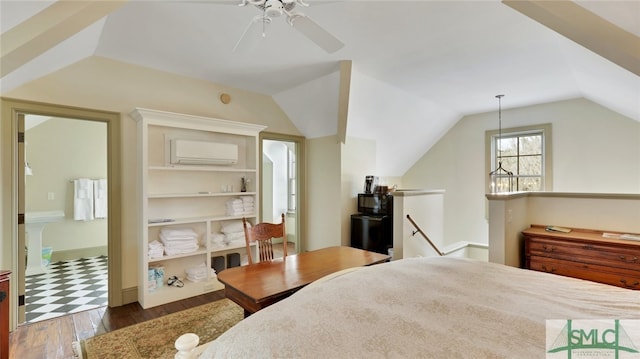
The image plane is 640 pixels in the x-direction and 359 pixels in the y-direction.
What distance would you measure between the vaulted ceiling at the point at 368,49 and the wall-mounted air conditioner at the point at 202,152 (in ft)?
2.96

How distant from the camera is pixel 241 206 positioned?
4004mm

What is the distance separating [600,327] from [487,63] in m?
3.08

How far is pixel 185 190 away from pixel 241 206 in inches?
29.6

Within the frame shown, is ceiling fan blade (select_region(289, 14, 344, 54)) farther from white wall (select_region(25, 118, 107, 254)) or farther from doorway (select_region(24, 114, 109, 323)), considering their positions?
white wall (select_region(25, 118, 107, 254))

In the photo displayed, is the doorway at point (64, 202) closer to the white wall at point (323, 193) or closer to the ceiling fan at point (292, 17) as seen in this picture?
the white wall at point (323, 193)

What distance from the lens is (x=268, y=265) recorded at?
7.64 ft

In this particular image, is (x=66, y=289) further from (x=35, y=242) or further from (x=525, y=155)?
(x=525, y=155)

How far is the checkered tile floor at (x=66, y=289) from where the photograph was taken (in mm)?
3094

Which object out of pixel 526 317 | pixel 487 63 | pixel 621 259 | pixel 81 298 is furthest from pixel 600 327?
pixel 81 298

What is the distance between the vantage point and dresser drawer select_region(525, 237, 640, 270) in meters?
2.49

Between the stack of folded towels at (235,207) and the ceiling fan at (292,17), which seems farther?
the stack of folded towels at (235,207)

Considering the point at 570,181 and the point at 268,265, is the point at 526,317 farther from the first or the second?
the point at 570,181

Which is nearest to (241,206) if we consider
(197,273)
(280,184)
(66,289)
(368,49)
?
A: (197,273)

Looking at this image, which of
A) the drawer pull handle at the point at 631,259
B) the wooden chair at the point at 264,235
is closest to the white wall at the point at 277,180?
the wooden chair at the point at 264,235
